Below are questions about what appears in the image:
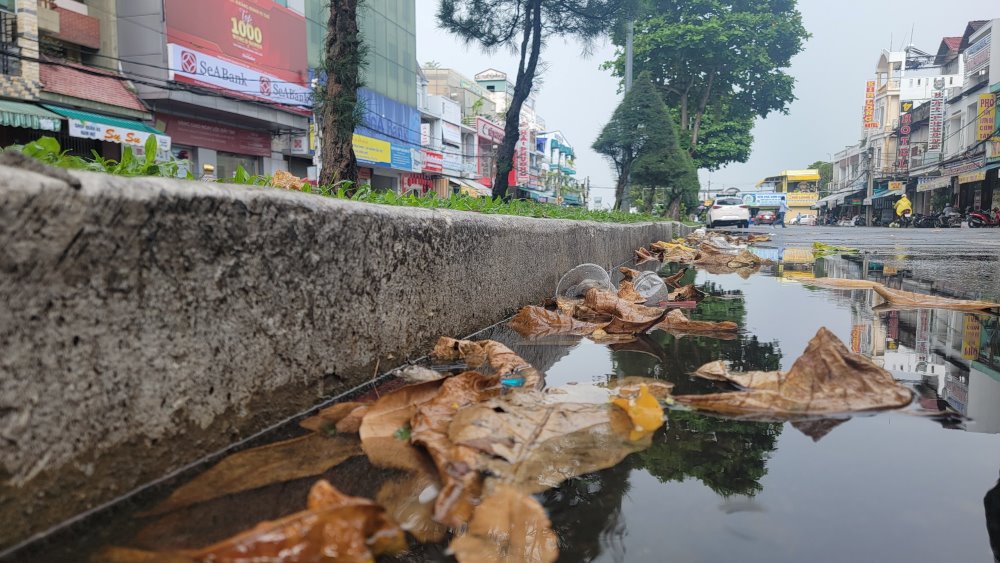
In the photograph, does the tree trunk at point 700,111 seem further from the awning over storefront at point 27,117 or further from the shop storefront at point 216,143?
the awning over storefront at point 27,117

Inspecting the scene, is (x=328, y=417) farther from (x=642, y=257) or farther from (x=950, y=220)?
(x=950, y=220)

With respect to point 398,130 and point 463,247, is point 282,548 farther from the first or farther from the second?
point 398,130

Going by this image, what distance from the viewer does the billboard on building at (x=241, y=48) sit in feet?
56.2

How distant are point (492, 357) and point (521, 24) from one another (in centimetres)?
1027

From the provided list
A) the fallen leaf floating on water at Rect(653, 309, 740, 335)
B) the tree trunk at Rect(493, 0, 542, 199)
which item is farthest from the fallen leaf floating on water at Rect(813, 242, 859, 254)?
the fallen leaf floating on water at Rect(653, 309, 740, 335)

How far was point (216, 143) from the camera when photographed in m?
19.2

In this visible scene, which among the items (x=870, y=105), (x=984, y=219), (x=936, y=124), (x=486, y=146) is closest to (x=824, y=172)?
(x=870, y=105)

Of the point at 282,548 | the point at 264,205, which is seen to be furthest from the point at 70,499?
the point at 264,205

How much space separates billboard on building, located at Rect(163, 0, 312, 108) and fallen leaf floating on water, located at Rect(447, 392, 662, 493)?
17.1m

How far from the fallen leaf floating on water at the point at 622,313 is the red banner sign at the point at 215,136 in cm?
A: 1669

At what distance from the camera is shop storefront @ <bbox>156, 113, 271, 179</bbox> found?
1773 centimetres

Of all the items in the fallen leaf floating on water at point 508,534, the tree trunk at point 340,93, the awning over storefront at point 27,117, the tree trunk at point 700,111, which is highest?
the tree trunk at point 700,111

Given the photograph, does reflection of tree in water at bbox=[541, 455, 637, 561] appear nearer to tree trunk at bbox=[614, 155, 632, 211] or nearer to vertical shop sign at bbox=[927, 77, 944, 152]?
tree trunk at bbox=[614, 155, 632, 211]

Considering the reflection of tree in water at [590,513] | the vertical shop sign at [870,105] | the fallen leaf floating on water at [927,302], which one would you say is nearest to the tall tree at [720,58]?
the fallen leaf floating on water at [927,302]
